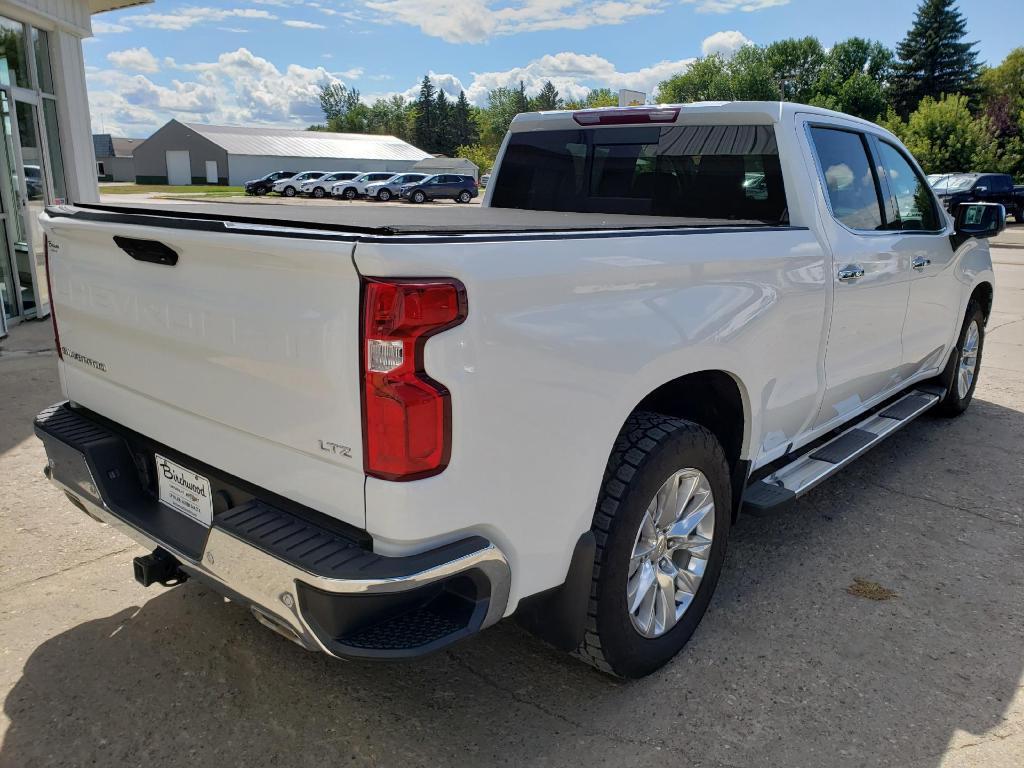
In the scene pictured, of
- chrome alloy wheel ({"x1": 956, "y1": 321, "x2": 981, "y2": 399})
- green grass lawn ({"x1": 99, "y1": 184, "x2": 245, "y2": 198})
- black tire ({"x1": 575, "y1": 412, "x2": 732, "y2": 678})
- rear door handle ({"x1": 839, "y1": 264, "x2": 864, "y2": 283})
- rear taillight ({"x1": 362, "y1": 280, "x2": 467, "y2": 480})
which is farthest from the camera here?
green grass lawn ({"x1": 99, "y1": 184, "x2": 245, "y2": 198})

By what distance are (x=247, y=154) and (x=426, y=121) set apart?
41.1 meters

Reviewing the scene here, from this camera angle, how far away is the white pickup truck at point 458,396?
1906mm

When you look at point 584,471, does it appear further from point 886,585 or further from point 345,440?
point 886,585

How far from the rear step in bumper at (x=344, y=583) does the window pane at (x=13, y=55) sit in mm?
8331

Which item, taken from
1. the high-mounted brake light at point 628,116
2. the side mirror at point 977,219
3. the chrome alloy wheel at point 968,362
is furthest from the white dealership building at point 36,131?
the chrome alloy wheel at point 968,362

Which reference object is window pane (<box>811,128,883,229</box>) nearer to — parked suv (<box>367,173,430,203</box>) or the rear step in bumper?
the rear step in bumper

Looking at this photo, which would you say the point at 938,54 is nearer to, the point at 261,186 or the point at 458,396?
the point at 261,186

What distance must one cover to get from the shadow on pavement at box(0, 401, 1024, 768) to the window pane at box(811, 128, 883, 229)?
1.61 metres

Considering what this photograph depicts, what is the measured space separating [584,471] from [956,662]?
1723 millimetres

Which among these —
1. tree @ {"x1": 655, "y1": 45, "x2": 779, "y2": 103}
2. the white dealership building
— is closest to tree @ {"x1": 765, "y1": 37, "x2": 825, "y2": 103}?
tree @ {"x1": 655, "y1": 45, "x2": 779, "y2": 103}

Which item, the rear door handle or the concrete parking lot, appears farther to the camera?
the rear door handle

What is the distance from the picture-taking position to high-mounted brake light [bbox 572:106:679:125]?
387 centimetres

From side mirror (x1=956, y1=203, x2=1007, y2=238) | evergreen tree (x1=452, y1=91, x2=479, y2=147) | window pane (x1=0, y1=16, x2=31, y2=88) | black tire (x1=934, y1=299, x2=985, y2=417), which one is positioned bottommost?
black tire (x1=934, y1=299, x2=985, y2=417)

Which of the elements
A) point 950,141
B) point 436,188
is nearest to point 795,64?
point 950,141
